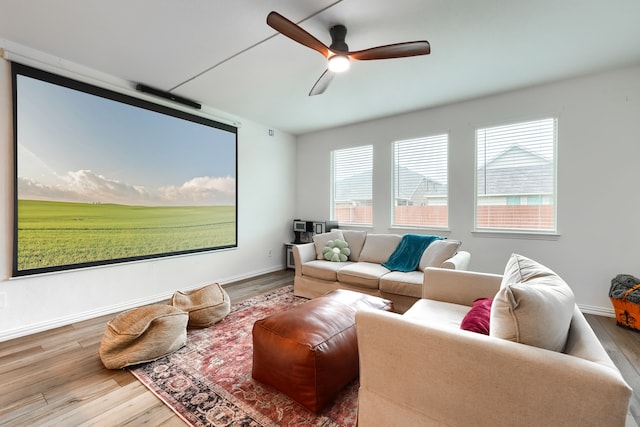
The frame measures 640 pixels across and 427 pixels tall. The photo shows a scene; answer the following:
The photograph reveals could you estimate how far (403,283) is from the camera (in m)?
2.86

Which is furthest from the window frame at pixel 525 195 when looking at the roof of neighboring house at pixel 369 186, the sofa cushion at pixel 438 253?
the sofa cushion at pixel 438 253

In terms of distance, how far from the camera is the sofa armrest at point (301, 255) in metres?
3.65

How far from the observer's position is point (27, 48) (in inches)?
101

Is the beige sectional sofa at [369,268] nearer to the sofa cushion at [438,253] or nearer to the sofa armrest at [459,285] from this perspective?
the sofa cushion at [438,253]

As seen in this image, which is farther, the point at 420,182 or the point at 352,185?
the point at 352,185

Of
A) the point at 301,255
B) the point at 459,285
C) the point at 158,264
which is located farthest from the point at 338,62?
the point at 158,264

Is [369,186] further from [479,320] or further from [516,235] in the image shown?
[479,320]

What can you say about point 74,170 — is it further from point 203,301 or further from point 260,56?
point 260,56

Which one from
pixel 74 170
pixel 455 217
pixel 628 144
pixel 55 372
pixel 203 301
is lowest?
pixel 55 372

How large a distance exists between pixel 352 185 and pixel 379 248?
1624 mm

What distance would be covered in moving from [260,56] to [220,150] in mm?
1871

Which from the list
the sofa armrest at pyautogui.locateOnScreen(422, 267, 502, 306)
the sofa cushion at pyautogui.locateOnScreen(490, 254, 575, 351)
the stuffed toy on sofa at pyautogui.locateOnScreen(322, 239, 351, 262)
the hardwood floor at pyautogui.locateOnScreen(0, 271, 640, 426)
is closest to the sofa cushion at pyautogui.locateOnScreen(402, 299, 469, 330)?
the sofa armrest at pyautogui.locateOnScreen(422, 267, 502, 306)

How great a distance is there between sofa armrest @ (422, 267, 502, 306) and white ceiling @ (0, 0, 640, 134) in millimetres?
1986

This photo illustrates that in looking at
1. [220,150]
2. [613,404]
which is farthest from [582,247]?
[220,150]
